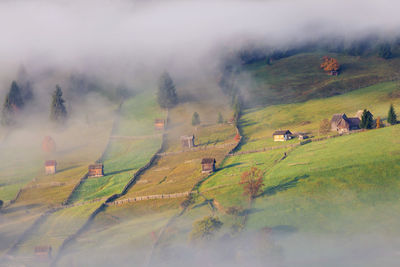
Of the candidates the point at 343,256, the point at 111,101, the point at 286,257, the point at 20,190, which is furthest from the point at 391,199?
the point at 111,101

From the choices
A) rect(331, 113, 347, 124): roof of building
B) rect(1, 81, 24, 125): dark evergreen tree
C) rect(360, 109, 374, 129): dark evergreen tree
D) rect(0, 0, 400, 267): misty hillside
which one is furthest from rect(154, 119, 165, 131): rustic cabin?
rect(360, 109, 374, 129): dark evergreen tree

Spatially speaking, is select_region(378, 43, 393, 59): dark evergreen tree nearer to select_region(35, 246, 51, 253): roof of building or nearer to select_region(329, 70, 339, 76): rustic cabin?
select_region(329, 70, 339, 76): rustic cabin

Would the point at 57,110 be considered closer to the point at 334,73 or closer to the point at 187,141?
the point at 187,141

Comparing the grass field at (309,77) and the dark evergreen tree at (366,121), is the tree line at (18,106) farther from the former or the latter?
the dark evergreen tree at (366,121)

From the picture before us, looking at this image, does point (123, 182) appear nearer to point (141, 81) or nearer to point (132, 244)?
point (132, 244)

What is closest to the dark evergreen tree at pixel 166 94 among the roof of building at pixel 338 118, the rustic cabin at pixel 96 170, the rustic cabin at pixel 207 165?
the rustic cabin at pixel 96 170

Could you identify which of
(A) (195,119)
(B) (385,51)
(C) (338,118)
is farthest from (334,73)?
(C) (338,118)
